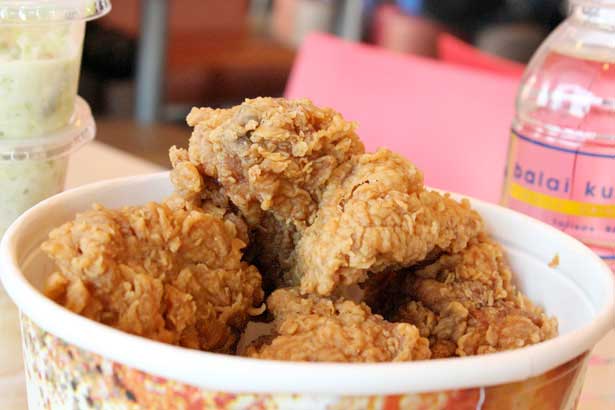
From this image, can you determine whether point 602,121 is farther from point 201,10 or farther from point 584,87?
point 201,10

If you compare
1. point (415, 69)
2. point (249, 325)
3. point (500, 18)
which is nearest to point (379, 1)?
point (500, 18)

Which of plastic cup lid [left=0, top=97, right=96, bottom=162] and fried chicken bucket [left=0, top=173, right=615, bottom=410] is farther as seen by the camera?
plastic cup lid [left=0, top=97, right=96, bottom=162]

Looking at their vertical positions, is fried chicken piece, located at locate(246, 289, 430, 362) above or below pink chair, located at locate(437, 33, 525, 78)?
above

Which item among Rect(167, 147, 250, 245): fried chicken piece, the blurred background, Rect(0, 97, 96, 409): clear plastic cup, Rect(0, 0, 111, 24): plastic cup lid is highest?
Rect(0, 0, 111, 24): plastic cup lid

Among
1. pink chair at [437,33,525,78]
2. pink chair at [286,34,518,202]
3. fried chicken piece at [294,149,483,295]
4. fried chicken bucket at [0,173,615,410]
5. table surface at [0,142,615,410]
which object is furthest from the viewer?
pink chair at [437,33,525,78]

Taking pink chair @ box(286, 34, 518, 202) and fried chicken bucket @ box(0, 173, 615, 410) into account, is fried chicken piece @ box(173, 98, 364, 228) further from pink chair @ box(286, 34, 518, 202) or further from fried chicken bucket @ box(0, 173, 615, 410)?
pink chair @ box(286, 34, 518, 202)

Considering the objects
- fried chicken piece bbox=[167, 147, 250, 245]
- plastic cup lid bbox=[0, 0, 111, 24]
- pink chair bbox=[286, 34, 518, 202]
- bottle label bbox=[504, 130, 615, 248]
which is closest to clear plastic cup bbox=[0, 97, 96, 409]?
plastic cup lid bbox=[0, 0, 111, 24]

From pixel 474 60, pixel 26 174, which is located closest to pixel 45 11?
pixel 26 174
